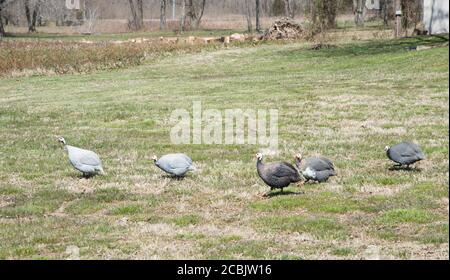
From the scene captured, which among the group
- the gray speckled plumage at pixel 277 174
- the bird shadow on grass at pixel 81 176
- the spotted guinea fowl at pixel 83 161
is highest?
the gray speckled plumage at pixel 277 174

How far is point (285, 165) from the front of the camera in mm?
11008

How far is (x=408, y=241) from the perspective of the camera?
8875mm

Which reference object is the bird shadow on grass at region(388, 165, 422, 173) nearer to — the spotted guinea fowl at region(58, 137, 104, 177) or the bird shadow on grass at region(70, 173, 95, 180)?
the spotted guinea fowl at region(58, 137, 104, 177)

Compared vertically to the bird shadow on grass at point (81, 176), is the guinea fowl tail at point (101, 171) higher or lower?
higher

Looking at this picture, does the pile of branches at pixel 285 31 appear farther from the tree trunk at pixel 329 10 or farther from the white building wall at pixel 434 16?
the white building wall at pixel 434 16

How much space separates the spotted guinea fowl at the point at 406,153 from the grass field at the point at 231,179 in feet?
1.07

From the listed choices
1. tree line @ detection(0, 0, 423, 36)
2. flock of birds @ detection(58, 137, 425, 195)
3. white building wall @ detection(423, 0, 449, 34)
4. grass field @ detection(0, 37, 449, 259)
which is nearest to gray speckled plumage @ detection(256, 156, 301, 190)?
flock of birds @ detection(58, 137, 425, 195)

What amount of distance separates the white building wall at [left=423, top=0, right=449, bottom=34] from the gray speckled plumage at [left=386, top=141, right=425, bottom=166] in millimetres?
26554

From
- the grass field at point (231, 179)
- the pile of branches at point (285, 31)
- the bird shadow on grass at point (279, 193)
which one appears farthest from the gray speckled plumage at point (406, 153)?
the pile of branches at point (285, 31)

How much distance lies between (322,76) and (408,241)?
21.3 meters

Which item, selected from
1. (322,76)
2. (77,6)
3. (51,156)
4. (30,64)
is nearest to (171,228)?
(51,156)

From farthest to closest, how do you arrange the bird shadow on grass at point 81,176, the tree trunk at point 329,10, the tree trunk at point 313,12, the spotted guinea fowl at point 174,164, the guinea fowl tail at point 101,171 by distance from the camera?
the tree trunk at point 329,10 → the tree trunk at point 313,12 → the bird shadow on grass at point 81,176 → the guinea fowl tail at point 101,171 → the spotted guinea fowl at point 174,164

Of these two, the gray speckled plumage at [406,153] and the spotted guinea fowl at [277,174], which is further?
the gray speckled plumage at [406,153]

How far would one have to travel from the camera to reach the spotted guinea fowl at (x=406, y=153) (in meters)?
12.0
